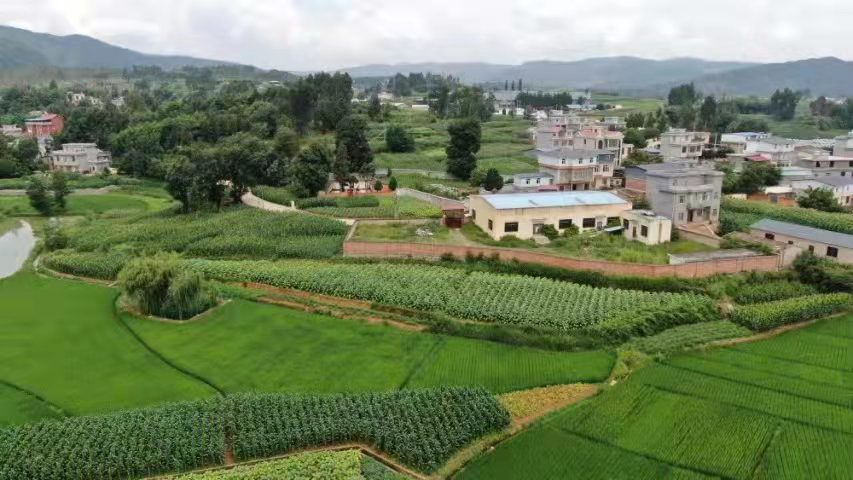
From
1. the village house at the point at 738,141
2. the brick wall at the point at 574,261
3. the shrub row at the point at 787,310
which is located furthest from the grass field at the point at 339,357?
the village house at the point at 738,141

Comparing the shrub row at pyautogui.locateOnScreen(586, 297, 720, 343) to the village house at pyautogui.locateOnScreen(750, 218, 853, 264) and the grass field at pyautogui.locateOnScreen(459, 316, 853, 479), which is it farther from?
the village house at pyautogui.locateOnScreen(750, 218, 853, 264)

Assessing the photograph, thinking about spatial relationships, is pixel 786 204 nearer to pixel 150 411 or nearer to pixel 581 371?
pixel 581 371

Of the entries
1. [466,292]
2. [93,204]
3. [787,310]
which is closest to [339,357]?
[466,292]

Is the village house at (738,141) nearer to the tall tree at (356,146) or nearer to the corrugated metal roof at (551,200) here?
the corrugated metal roof at (551,200)

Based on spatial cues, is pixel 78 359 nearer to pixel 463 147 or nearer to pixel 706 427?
pixel 706 427

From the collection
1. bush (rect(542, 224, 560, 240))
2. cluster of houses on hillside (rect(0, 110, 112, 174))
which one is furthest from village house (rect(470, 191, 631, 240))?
cluster of houses on hillside (rect(0, 110, 112, 174))
